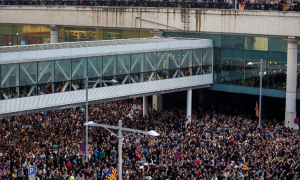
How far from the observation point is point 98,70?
150ft

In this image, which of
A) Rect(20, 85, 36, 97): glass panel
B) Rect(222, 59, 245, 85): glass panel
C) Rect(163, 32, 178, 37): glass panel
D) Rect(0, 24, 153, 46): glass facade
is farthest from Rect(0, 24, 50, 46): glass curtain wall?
Rect(20, 85, 36, 97): glass panel

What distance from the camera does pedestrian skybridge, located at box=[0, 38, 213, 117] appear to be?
39.8m

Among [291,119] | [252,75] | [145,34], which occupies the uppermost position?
[145,34]

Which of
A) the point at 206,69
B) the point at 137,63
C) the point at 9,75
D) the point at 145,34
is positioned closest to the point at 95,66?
the point at 137,63

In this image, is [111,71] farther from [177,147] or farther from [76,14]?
[76,14]

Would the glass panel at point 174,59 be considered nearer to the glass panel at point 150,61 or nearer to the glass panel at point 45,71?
the glass panel at point 150,61

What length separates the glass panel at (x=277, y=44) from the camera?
179 ft

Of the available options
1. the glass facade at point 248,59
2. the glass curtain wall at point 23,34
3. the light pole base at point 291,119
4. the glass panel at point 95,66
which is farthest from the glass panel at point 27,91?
the glass curtain wall at point 23,34

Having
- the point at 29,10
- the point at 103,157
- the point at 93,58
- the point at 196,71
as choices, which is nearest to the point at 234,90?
the point at 196,71

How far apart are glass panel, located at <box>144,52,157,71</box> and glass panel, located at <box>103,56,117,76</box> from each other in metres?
4.11

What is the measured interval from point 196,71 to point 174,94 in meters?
8.70

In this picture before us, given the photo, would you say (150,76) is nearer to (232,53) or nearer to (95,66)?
(95,66)

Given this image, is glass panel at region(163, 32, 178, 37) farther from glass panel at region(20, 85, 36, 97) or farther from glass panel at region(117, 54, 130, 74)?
glass panel at region(20, 85, 36, 97)

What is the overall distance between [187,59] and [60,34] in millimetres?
21872
